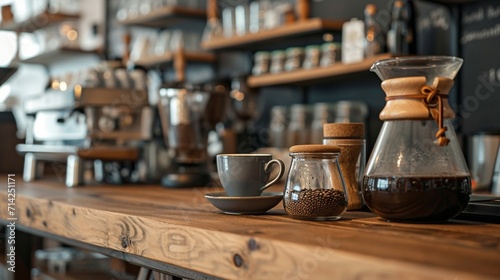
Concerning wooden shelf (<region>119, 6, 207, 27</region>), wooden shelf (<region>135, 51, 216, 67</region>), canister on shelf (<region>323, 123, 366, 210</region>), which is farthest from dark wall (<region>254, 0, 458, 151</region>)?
canister on shelf (<region>323, 123, 366, 210</region>)

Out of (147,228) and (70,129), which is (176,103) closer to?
(70,129)

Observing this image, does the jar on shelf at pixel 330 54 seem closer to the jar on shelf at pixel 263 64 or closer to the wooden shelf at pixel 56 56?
the jar on shelf at pixel 263 64

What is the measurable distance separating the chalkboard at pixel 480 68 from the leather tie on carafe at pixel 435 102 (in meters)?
1.52

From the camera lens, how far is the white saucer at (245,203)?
1.27m

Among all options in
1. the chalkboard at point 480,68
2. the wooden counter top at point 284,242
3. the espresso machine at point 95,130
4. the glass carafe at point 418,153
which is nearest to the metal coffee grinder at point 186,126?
the espresso machine at point 95,130

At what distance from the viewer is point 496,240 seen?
35.5 inches

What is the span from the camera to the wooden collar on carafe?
3.47ft

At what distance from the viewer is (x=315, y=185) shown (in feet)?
3.83

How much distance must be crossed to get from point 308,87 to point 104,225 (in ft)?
6.70

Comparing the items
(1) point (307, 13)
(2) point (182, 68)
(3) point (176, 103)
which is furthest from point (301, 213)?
(2) point (182, 68)

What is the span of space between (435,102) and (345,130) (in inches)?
9.9

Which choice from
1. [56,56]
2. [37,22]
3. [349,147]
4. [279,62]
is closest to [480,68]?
[279,62]

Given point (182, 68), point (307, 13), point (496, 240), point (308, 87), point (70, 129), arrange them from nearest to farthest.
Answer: point (496, 240) < point (70, 129) < point (307, 13) < point (308, 87) < point (182, 68)

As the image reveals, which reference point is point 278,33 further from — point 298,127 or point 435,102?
point 435,102
